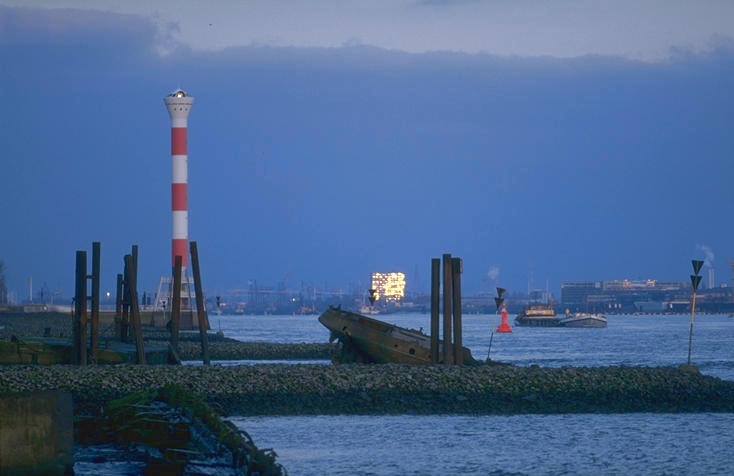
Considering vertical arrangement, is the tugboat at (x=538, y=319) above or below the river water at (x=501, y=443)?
above

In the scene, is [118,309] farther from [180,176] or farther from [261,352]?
[180,176]

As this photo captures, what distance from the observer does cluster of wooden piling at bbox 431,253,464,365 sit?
1235 inches

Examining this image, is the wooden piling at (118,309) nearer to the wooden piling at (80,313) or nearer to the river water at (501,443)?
the wooden piling at (80,313)

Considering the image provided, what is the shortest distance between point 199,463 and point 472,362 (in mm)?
18078

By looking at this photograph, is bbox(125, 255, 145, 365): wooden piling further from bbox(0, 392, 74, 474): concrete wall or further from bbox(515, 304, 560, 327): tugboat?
bbox(515, 304, 560, 327): tugboat

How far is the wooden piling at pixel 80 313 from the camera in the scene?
31.0 m

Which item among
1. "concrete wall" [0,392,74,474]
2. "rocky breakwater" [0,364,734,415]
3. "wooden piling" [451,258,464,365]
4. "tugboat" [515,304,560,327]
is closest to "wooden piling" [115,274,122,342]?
"rocky breakwater" [0,364,734,415]

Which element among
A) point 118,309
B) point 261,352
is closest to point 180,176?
point 261,352

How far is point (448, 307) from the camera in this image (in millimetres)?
31766

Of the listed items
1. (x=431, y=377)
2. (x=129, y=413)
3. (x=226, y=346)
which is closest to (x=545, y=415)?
(x=431, y=377)

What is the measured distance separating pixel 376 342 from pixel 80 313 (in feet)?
27.3

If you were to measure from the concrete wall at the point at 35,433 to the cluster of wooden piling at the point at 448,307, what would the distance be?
1663cm

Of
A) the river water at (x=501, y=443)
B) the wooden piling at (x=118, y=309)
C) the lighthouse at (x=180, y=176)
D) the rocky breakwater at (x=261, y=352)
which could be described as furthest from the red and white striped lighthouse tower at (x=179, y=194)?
the river water at (x=501, y=443)

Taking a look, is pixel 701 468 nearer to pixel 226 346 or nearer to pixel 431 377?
pixel 431 377
